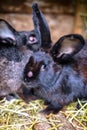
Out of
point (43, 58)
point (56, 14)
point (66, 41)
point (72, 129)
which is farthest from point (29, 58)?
point (56, 14)

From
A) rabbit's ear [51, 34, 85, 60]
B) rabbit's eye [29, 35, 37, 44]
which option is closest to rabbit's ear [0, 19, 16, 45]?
rabbit's eye [29, 35, 37, 44]

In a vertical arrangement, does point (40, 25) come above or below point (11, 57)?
above

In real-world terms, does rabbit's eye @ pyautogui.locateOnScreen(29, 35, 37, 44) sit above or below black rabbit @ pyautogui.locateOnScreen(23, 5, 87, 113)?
above

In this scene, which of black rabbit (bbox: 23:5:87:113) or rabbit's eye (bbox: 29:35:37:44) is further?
rabbit's eye (bbox: 29:35:37:44)

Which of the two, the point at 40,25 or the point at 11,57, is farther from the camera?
the point at 11,57

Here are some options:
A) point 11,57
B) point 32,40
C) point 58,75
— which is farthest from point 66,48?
point 11,57

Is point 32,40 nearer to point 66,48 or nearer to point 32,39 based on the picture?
point 32,39

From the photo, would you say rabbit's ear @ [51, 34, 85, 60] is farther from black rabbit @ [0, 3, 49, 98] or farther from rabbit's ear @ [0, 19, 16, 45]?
rabbit's ear @ [0, 19, 16, 45]

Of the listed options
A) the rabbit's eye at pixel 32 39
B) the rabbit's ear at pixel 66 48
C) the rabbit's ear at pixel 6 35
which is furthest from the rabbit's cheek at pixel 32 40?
the rabbit's ear at pixel 66 48
